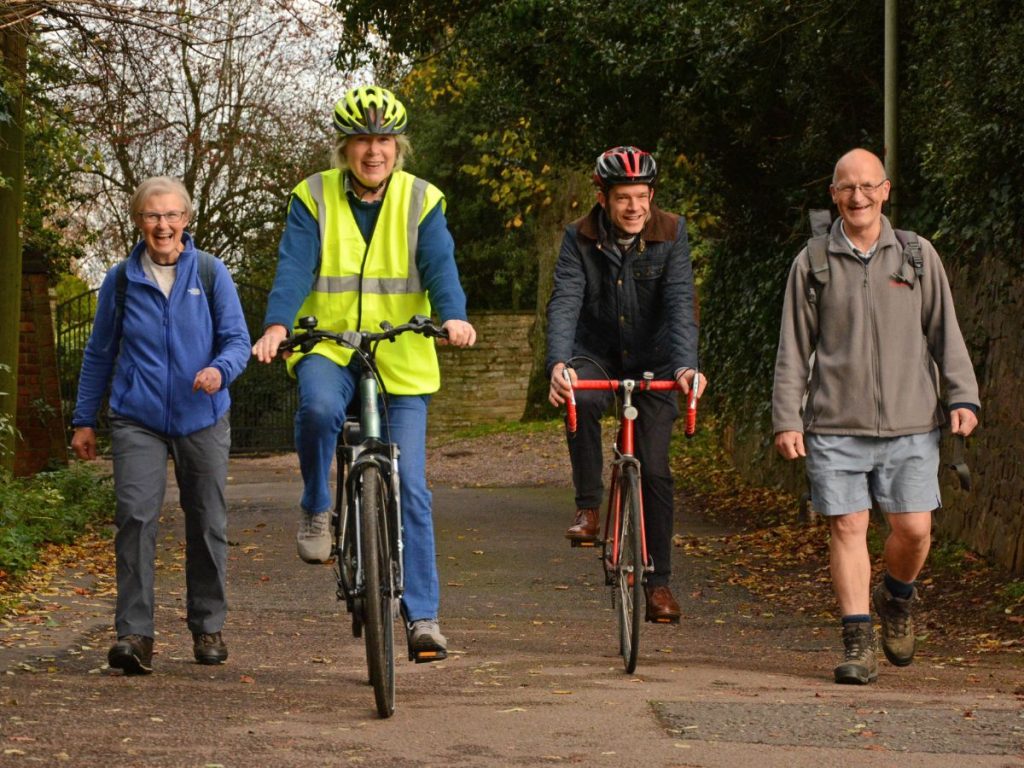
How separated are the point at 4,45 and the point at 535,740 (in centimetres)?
951

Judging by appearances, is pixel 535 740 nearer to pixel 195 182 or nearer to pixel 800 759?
pixel 800 759

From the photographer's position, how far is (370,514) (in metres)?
5.57

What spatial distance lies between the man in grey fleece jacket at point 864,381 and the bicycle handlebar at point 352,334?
1557mm

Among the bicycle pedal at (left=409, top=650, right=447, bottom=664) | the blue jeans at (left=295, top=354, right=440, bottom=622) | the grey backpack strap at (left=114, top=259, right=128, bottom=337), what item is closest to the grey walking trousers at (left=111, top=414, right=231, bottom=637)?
the grey backpack strap at (left=114, top=259, right=128, bottom=337)

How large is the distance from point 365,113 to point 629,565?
2.30 m

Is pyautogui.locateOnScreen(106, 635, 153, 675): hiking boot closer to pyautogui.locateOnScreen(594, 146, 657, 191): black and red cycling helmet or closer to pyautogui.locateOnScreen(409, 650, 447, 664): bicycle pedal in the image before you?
pyautogui.locateOnScreen(409, 650, 447, 664): bicycle pedal

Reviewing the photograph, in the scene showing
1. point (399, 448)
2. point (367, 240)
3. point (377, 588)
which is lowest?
point (377, 588)

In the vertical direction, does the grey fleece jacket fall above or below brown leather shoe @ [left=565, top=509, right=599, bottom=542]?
above

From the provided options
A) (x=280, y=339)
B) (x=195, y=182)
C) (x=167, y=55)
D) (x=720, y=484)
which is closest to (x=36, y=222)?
(x=167, y=55)

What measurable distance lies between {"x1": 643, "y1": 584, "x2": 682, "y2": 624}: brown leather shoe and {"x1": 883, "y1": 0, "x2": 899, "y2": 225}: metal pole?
4578mm

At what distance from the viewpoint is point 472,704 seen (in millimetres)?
5887

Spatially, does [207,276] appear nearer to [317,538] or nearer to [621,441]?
[317,538]

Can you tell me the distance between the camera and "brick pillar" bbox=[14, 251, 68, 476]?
15766 mm

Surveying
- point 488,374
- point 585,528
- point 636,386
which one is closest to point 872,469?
point 636,386
